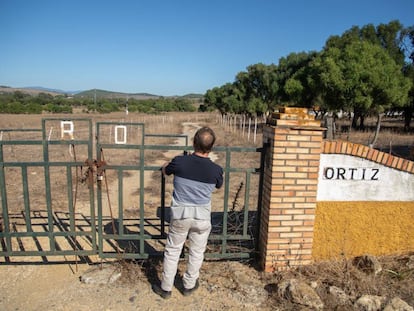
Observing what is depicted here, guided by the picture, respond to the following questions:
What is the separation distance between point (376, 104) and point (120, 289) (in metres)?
19.6

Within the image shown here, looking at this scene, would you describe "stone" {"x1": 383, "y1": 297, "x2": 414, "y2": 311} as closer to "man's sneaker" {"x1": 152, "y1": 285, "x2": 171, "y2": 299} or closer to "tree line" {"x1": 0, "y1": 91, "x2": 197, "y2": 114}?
"man's sneaker" {"x1": 152, "y1": 285, "x2": 171, "y2": 299}

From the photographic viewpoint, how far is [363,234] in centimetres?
385

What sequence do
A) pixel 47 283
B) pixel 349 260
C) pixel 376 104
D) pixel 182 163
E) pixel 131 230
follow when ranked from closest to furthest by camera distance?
pixel 182 163, pixel 47 283, pixel 349 260, pixel 131 230, pixel 376 104

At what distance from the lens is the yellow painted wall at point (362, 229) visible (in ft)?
12.3

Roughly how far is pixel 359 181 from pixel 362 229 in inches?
23.5

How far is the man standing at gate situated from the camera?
2912 mm

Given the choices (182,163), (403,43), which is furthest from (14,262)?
(403,43)

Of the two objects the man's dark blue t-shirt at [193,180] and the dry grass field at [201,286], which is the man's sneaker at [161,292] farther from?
the man's dark blue t-shirt at [193,180]

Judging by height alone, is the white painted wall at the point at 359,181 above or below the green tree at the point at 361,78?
below

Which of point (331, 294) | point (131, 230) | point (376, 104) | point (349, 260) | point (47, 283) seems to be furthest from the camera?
point (376, 104)

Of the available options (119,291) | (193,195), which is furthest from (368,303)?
(119,291)

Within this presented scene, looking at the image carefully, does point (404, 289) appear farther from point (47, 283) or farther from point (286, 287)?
point (47, 283)

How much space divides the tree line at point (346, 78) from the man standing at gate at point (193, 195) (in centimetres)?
1439

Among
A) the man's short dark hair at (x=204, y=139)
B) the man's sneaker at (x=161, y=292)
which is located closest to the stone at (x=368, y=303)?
the man's sneaker at (x=161, y=292)
